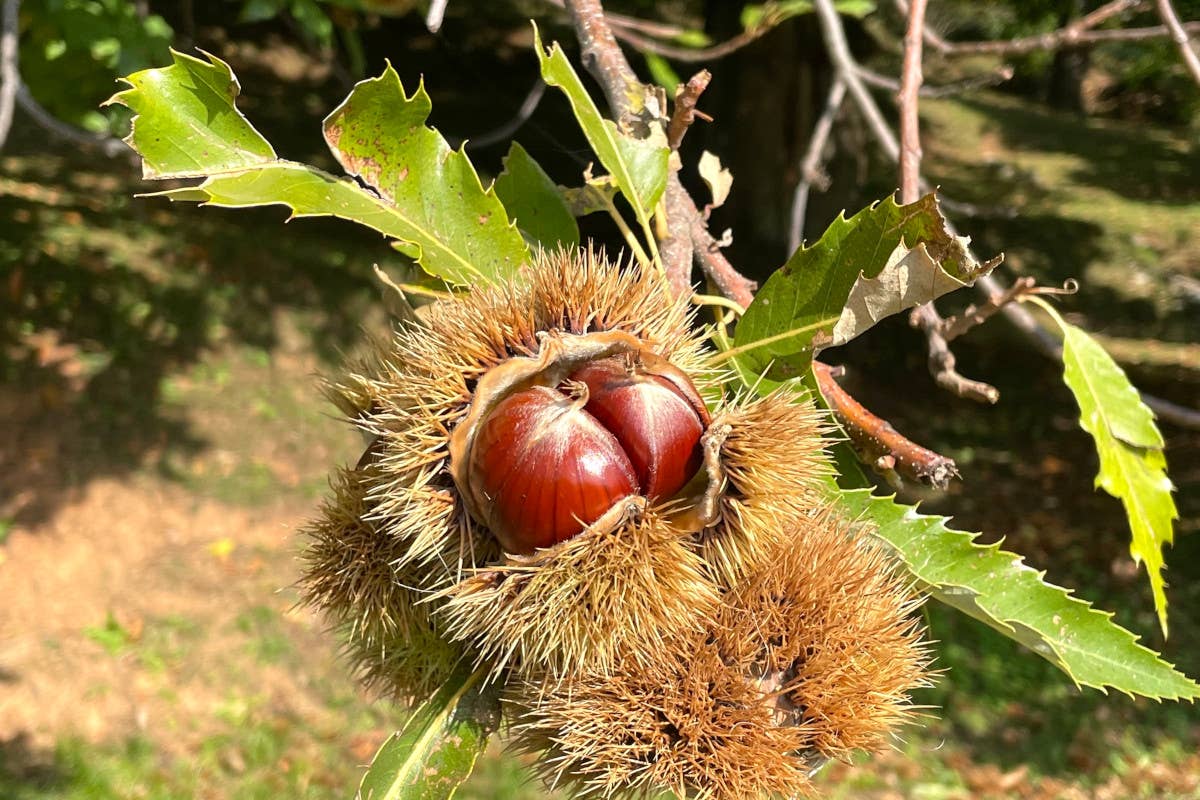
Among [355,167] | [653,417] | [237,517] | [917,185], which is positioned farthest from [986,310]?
[237,517]

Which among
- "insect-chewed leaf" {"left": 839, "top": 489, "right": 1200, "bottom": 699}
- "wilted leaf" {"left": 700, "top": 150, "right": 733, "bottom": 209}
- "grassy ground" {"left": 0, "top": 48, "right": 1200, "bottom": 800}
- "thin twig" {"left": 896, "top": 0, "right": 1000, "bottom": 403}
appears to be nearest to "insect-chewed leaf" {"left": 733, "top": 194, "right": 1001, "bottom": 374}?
"insect-chewed leaf" {"left": 839, "top": 489, "right": 1200, "bottom": 699}

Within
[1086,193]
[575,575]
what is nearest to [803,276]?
[575,575]

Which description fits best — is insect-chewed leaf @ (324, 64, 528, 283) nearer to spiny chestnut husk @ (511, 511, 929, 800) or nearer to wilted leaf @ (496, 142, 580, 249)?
wilted leaf @ (496, 142, 580, 249)

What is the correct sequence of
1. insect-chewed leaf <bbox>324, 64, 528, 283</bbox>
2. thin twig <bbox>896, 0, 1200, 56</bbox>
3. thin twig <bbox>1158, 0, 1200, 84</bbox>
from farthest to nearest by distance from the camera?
1. thin twig <bbox>896, 0, 1200, 56</bbox>
2. thin twig <bbox>1158, 0, 1200, 84</bbox>
3. insect-chewed leaf <bbox>324, 64, 528, 283</bbox>

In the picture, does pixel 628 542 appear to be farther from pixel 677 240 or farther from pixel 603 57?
pixel 603 57

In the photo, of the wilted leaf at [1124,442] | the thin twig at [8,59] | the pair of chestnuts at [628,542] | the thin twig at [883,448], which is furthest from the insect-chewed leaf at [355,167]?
the thin twig at [8,59]

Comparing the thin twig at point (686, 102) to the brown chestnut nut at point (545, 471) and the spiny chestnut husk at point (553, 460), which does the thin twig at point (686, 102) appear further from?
the brown chestnut nut at point (545, 471)

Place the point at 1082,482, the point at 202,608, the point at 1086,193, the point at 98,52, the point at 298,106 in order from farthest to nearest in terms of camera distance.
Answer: the point at 1086,193 < the point at 298,106 < the point at 1082,482 < the point at 202,608 < the point at 98,52

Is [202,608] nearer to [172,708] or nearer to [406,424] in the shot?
[172,708]
